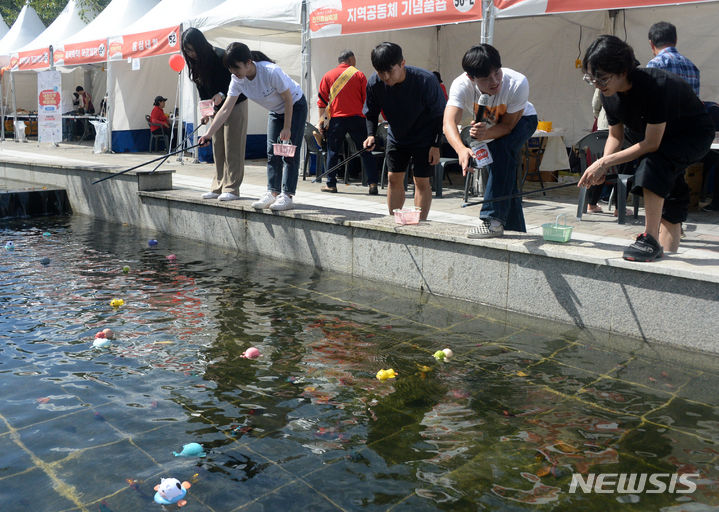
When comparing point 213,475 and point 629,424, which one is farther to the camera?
point 629,424

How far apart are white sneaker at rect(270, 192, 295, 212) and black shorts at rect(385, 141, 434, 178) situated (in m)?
1.08

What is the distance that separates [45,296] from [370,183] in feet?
15.3

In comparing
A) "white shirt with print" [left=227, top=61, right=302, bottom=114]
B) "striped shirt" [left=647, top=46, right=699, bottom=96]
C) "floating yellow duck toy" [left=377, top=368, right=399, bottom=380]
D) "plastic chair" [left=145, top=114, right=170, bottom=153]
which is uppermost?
"striped shirt" [left=647, top=46, right=699, bottom=96]

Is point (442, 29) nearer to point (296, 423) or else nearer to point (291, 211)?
point (291, 211)

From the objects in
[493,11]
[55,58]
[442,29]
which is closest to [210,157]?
[442,29]

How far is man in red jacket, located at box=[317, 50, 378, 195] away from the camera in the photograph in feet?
29.6

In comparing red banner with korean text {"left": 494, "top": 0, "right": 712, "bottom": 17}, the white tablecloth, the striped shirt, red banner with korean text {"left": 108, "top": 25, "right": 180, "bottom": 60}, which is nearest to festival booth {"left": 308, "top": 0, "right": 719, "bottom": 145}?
red banner with korean text {"left": 494, "top": 0, "right": 712, "bottom": 17}

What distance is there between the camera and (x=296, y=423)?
3092 mm

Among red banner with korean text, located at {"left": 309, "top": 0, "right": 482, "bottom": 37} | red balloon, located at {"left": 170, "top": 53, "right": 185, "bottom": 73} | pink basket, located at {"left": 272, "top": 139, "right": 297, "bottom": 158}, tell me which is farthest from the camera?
red balloon, located at {"left": 170, "top": 53, "right": 185, "bottom": 73}

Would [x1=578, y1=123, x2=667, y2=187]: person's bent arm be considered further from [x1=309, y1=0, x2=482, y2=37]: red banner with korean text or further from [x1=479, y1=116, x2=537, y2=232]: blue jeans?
[x1=309, y1=0, x2=482, y2=37]: red banner with korean text

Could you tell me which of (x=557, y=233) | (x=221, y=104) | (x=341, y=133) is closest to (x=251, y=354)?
(x=557, y=233)

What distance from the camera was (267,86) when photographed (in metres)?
6.28

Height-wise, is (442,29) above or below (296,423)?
above

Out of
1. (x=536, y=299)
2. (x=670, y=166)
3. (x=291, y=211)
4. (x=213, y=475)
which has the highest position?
(x=670, y=166)
